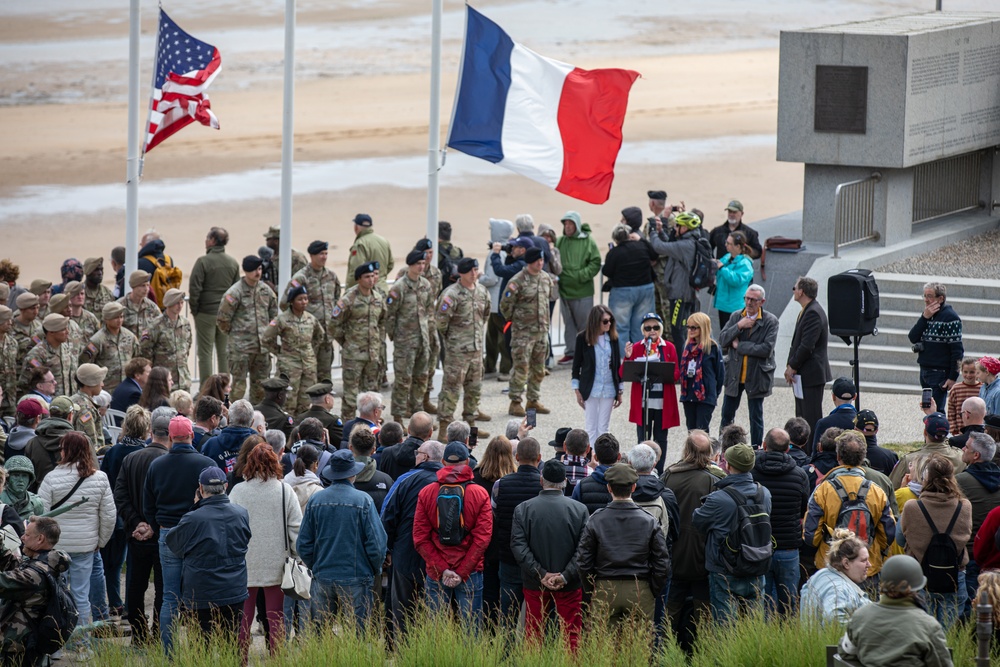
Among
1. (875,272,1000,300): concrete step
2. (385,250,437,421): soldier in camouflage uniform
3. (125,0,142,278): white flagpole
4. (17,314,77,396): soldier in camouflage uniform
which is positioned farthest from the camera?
(875,272,1000,300): concrete step

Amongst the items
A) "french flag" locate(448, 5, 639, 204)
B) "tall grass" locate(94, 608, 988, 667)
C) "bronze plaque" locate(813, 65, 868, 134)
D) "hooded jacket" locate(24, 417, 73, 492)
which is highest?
→ "bronze plaque" locate(813, 65, 868, 134)

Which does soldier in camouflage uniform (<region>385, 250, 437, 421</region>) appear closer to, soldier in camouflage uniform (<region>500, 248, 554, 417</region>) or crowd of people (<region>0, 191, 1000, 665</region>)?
soldier in camouflage uniform (<region>500, 248, 554, 417</region>)

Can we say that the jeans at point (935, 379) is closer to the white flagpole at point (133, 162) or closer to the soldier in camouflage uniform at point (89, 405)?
the soldier in camouflage uniform at point (89, 405)

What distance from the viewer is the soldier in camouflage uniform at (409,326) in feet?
49.5

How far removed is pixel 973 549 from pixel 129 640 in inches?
213

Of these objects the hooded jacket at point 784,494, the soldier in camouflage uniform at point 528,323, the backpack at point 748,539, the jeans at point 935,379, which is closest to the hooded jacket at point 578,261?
the soldier in camouflage uniform at point 528,323

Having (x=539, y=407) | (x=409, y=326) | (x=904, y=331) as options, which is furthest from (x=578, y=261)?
(x=904, y=331)

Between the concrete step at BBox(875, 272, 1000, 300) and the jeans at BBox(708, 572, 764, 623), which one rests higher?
the concrete step at BBox(875, 272, 1000, 300)

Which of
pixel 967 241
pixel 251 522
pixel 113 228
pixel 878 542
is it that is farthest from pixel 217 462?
pixel 113 228

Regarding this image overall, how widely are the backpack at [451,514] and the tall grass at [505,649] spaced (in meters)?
0.63

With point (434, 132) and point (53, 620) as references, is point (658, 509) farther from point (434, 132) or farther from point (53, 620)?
point (434, 132)

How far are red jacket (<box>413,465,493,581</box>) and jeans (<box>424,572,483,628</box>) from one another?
0.09 meters

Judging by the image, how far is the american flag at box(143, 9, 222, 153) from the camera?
15.5 meters

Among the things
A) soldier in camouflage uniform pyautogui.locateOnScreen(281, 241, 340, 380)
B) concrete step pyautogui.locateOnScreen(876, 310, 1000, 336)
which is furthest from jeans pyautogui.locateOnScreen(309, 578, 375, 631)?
concrete step pyautogui.locateOnScreen(876, 310, 1000, 336)
